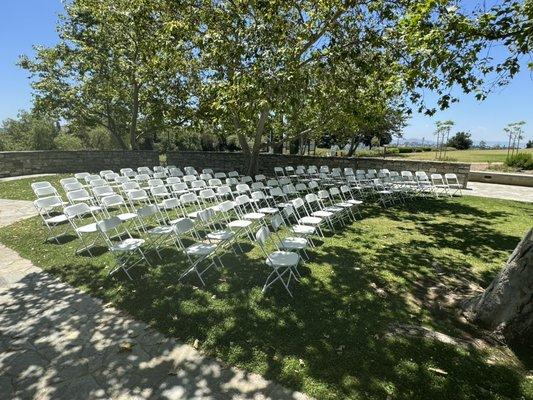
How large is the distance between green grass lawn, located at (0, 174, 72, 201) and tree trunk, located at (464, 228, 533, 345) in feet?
36.9

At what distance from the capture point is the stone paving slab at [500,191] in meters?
11.7

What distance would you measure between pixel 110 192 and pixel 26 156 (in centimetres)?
866

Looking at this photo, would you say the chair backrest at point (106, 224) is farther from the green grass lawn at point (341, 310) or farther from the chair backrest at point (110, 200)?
the chair backrest at point (110, 200)

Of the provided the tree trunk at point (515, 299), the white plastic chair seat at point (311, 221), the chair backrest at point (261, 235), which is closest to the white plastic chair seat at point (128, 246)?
the chair backrest at point (261, 235)

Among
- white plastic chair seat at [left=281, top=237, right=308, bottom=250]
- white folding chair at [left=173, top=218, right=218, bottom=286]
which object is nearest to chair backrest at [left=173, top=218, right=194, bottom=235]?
white folding chair at [left=173, top=218, right=218, bottom=286]

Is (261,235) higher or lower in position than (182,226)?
lower

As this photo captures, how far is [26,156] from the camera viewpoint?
46.0 feet

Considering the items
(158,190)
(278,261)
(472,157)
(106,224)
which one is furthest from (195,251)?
(472,157)

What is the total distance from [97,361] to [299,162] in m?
12.9

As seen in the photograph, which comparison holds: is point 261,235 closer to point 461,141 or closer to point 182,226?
point 182,226

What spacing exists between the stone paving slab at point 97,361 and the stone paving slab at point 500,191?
1203 cm

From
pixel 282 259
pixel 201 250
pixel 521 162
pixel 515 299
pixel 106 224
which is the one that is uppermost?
pixel 106 224

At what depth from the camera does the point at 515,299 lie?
11.1 ft

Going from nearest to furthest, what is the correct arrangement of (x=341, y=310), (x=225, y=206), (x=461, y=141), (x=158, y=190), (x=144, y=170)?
(x=341, y=310), (x=225, y=206), (x=158, y=190), (x=144, y=170), (x=461, y=141)
